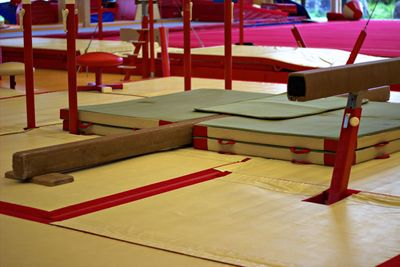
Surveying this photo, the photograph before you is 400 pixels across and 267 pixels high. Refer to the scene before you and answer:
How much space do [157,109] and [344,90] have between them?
79.8 inches

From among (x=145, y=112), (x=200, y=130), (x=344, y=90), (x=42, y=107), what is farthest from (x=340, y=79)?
(x=42, y=107)

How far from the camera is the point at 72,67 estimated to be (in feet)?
16.0

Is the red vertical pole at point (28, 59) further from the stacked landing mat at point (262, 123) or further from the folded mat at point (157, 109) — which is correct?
the folded mat at point (157, 109)

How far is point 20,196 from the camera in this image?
3.50 m

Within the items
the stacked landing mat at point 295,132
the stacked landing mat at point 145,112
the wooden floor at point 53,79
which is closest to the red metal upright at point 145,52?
the wooden floor at point 53,79

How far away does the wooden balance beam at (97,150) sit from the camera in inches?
147

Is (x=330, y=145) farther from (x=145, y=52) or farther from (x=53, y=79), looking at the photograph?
(x=53, y=79)

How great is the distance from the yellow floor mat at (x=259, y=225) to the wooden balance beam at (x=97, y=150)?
0.65 metres

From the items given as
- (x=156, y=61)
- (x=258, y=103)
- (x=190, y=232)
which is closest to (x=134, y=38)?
(x=156, y=61)

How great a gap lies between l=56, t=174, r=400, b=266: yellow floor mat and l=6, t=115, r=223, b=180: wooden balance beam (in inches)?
25.6

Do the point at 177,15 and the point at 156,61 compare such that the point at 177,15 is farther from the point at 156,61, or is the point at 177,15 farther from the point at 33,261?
the point at 33,261

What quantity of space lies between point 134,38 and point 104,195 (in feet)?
17.1

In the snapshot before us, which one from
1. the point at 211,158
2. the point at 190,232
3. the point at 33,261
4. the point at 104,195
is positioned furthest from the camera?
the point at 211,158

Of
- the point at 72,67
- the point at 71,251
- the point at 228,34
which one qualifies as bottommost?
the point at 71,251
